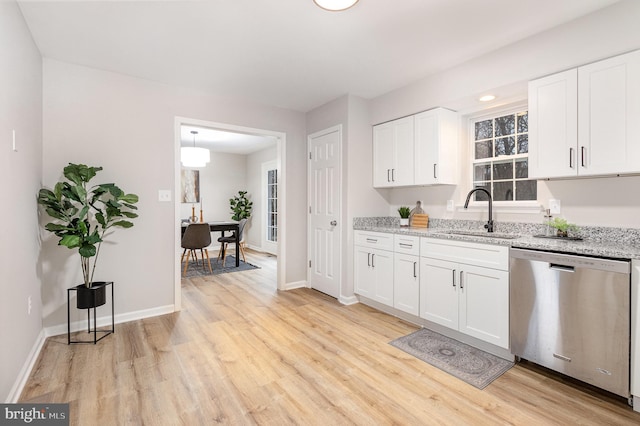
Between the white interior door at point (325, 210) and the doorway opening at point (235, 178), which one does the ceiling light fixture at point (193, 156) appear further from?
the white interior door at point (325, 210)

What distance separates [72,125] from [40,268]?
1.28 metres

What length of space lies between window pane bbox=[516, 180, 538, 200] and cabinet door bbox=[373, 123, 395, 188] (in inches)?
48.7

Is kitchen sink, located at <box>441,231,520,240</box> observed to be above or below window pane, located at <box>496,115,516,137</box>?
below

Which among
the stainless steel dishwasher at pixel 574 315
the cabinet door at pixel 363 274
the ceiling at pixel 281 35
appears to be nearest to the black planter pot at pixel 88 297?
the ceiling at pixel 281 35

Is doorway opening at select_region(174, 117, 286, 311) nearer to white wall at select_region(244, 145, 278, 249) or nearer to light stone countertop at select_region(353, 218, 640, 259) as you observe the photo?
white wall at select_region(244, 145, 278, 249)

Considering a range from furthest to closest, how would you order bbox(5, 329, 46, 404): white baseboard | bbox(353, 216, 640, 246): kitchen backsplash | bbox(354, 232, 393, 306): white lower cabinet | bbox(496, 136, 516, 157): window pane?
bbox(354, 232, 393, 306): white lower cabinet → bbox(496, 136, 516, 157): window pane → bbox(353, 216, 640, 246): kitchen backsplash → bbox(5, 329, 46, 404): white baseboard

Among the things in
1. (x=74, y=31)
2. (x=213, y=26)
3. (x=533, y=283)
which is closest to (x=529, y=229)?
(x=533, y=283)

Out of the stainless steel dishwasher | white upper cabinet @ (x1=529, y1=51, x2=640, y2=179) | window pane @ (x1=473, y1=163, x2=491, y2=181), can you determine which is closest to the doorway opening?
window pane @ (x1=473, y1=163, x2=491, y2=181)

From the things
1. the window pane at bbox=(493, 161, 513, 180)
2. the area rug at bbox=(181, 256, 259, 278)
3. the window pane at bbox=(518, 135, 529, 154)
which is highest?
the window pane at bbox=(518, 135, 529, 154)

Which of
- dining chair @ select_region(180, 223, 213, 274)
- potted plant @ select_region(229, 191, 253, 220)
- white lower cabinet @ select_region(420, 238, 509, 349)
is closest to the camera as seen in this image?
white lower cabinet @ select_region(420, 238, 509, 349)

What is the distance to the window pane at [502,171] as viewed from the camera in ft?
9.84

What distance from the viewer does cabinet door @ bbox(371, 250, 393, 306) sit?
126 inches

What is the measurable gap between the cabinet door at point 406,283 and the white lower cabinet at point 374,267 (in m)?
0.07

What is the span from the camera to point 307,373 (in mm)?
2139
